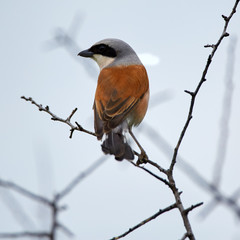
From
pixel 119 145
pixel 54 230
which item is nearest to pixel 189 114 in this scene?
pixel 54 230

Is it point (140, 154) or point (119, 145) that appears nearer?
point (119, 145)

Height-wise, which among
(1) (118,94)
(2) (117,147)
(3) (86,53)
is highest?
(3) (86,53)

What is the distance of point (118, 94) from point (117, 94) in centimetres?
1

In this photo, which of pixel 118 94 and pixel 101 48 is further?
pixel 101 48

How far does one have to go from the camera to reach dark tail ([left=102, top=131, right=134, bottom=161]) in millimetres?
3721

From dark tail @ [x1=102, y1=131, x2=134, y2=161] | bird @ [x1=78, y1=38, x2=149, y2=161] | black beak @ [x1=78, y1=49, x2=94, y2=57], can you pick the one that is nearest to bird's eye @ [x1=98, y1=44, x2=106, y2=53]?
bird @ [x1=78, y1=38, x2=149, y2=161]

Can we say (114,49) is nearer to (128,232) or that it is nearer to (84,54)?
(84,54)

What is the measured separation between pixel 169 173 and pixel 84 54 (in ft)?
10.7

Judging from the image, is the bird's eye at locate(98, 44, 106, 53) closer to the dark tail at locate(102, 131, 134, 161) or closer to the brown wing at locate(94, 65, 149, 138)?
the brown wing at locate(94, 65, 149, 138)

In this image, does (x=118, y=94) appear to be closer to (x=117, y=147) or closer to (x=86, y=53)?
(x=117, y=147)

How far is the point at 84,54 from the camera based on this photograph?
→ 5.47m

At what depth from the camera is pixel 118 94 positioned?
449cm

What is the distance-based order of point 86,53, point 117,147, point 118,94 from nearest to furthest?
point 117,147, point 118,94, point 86,53

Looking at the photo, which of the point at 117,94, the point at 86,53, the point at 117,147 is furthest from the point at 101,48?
the point at 117,147
